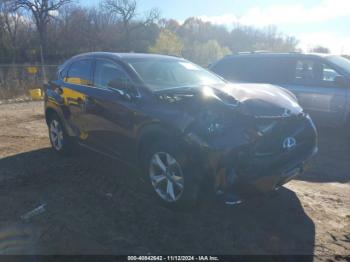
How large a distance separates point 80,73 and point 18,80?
1459cm

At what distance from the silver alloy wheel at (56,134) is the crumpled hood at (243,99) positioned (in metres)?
2.76

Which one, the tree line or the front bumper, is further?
the tree line

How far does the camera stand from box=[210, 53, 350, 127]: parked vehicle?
7.27 m

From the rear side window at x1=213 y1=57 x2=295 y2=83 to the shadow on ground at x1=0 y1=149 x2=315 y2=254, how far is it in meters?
4.00

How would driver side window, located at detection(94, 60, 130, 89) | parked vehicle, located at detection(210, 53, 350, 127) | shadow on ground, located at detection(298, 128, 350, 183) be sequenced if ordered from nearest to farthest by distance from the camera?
driver side window, located at detection(94, 60, 130, 89) < shadow on ground, located at detection(298, 128, 350, 183) < parked vehicle, located at detection(210, 53, 350, 127)

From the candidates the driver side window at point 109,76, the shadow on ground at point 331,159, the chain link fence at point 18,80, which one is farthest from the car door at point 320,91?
the chain link fence at point 18,80

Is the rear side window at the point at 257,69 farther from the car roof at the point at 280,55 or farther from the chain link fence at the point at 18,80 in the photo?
the chain link fence at the point at 18,80

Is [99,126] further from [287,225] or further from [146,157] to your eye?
[287,225]

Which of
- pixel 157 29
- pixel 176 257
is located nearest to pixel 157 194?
pixel 176 257

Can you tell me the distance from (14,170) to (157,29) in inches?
2600

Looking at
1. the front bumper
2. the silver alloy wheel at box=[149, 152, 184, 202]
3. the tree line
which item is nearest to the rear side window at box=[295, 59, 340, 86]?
the front bumper

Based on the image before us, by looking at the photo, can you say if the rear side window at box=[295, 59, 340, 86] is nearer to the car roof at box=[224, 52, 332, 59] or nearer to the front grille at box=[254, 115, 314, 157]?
the car roof at box=[224, 52, 332, 59]

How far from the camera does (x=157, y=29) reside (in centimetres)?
6888

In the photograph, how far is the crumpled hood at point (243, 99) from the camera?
3.88 metres
